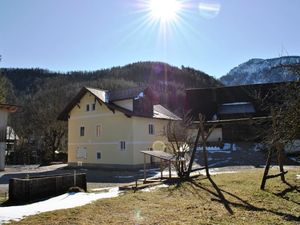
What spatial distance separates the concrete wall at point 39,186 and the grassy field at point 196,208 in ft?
12.1

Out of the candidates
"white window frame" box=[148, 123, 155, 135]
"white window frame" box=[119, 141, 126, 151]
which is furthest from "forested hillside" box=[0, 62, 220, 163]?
"white window frame" box=[148, 123, 155, 135]

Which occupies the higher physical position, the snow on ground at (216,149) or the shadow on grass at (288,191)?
the snow on ground at (216,149)

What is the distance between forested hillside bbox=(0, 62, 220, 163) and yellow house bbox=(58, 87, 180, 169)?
6.80m

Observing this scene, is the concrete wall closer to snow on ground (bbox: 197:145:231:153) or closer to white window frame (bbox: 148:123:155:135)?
white window frame (bbox: 148:123:155:135)

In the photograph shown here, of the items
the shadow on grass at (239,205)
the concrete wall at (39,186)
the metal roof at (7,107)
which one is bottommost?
the shadow on grass at (239,205)

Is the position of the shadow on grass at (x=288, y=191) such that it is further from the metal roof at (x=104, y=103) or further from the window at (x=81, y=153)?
the window at (x=81, y=153)

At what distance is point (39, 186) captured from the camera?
45.9 ft

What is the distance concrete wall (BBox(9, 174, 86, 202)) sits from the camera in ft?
43.9

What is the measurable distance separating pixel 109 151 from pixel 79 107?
6.88 m

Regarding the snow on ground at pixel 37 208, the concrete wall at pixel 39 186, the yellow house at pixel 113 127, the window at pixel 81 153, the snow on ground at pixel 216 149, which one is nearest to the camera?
the snow on ground at pixel 37 208

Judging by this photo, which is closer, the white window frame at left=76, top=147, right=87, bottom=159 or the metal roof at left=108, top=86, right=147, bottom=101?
the metal roof at left=108, top=86, right=147, bottom=101

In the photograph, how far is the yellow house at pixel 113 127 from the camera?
33.0 m

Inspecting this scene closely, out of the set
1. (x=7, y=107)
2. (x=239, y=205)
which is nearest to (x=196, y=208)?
(x=239, y=205)

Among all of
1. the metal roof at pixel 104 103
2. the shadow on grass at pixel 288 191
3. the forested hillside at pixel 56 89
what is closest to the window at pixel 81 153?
the metal roof at pixel 104 103
